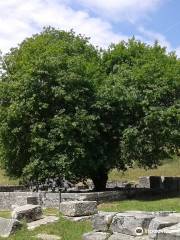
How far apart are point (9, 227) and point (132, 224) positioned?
4.83 m

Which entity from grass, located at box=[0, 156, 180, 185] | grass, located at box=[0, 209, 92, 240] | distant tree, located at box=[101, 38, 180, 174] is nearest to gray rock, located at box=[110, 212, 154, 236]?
grass, located at box=[0, 209, 92, 240]

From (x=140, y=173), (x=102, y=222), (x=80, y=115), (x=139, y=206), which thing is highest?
(x=80, y=115)

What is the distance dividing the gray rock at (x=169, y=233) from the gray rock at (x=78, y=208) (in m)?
6.80

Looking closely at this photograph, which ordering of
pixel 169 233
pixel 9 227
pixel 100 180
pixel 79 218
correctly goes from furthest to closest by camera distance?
pixel 100 180 → pixel 79 218 → pixel 9 227 → pixel 169 233

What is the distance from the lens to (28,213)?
2069cm

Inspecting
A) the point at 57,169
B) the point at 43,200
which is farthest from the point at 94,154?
the point at 43,200

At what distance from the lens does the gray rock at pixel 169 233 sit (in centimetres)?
1385

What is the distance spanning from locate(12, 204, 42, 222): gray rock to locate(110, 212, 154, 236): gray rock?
4.33 meters

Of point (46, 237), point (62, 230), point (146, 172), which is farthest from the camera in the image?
point (146, 172)

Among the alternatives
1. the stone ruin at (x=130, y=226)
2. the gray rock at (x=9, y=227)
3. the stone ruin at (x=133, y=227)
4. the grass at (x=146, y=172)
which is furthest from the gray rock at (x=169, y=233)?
the grass at (x=146, y=172)

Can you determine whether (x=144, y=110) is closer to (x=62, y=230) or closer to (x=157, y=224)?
(x=62, y=230)

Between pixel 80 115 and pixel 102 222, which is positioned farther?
pixel 80 115

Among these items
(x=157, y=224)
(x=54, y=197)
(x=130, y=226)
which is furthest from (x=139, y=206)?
(x=157, y=224)

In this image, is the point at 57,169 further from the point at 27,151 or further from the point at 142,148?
the point at 142,148
